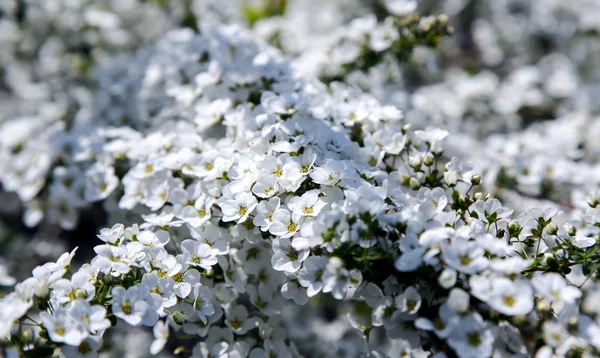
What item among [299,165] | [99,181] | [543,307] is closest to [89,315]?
[299,165]

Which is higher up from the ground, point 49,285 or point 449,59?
point 49,285

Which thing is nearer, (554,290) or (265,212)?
(554,290)

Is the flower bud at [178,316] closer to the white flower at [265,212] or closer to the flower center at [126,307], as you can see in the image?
the flower center at [126,307]

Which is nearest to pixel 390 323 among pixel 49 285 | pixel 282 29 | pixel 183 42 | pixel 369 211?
pixel 369 211

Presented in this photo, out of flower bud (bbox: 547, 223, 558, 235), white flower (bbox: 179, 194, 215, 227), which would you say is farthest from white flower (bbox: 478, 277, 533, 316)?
white flower (bbox: 179, 194, 215, 227)

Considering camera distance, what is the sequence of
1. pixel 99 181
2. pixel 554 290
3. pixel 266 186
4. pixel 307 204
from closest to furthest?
pixel 554 290, pixel 307 204, pixel 266 186, pixel 99 181

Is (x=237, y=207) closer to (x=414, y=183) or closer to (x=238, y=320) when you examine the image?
(x=238, y=320)

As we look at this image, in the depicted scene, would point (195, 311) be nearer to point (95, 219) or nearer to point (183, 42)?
point (183, 42)

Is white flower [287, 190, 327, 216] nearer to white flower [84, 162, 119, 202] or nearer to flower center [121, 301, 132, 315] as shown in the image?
flower center [121, 301, 132, 315]
